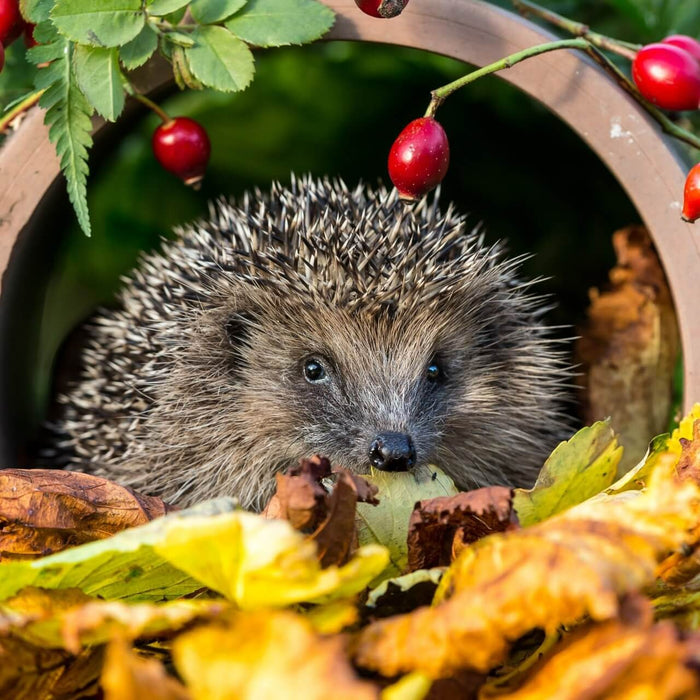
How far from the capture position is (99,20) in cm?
141

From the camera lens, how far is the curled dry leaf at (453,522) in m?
1.02

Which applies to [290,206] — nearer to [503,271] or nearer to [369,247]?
[369,247]

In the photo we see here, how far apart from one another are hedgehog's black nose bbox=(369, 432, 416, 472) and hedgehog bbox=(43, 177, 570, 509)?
16 millimetres

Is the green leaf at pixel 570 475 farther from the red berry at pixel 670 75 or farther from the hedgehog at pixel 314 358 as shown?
the red berry at pixel 670 75

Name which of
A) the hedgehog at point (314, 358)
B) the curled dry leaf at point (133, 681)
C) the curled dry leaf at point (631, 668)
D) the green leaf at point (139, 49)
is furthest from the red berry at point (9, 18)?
the curled dry leaf at point (631, 668)

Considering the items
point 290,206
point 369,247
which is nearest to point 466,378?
point 369,247

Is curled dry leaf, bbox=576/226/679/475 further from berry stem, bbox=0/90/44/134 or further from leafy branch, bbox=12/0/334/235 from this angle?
berry stem, bbox=0/90/44/134

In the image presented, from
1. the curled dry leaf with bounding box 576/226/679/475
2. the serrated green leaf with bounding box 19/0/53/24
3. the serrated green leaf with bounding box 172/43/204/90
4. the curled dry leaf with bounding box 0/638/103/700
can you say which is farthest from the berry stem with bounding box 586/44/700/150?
the curled dry leaf with bounding box 0/638/103/700

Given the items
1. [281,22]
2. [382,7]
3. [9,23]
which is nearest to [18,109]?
[9,23]

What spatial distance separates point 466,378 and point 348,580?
0.99 m

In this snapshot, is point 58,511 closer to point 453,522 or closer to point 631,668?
point 453,522

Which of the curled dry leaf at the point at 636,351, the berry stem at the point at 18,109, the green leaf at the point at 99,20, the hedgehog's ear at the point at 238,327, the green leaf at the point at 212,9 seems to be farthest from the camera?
the curled dry leaf at the point at 636,351

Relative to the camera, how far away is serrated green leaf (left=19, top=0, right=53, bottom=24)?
1442 mm

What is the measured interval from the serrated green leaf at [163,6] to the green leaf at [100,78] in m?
0.09
